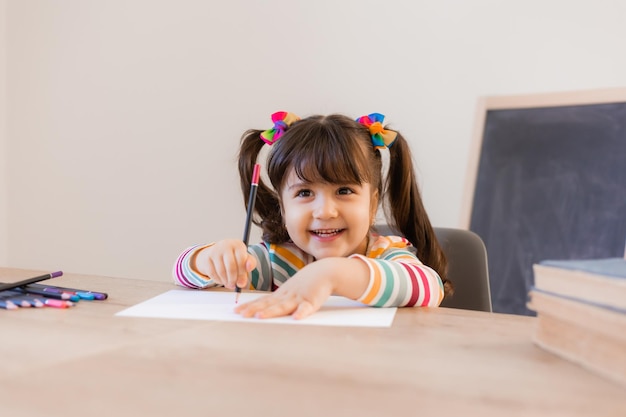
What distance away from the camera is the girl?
0.80m

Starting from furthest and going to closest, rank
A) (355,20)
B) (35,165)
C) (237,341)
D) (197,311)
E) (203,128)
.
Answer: (35,165) → (203,128) → (355,20) → (197,311) → (237,341)

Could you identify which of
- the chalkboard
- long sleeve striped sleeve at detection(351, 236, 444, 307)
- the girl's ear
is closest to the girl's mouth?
the girl's ear

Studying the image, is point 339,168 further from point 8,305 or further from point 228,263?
point 8,305

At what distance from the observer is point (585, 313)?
52 centimetres

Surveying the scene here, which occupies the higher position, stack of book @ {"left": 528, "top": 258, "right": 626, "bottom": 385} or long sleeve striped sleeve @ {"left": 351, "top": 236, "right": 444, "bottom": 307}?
stack of book @ {"left": 528, "top": 258, "right": 626, "bottom": 385}

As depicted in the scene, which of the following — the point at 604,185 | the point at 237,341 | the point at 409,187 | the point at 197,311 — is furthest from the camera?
the point at 604,185

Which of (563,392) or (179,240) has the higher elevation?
(563,392)

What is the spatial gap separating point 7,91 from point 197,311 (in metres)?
2.17

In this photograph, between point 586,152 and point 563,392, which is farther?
point 586,152

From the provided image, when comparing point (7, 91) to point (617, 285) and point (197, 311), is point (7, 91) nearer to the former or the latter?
point (197, 311)

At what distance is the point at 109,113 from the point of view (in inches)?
93.1

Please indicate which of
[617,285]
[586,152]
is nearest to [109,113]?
[586,152]

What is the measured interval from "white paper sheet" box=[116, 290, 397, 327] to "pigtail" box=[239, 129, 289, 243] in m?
A: 0.45

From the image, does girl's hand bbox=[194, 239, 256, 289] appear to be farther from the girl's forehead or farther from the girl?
the girl's forehead
